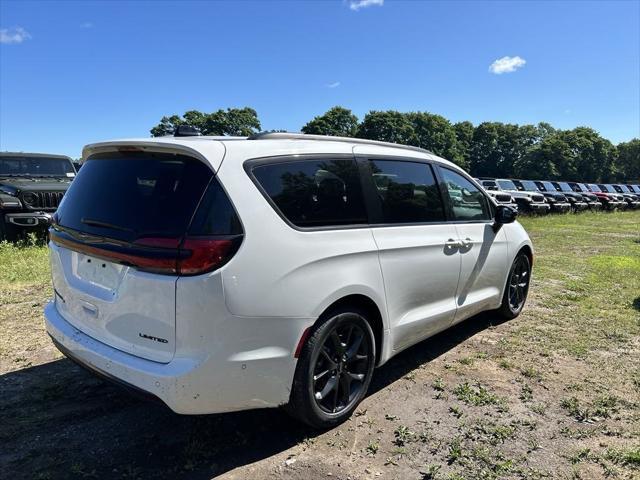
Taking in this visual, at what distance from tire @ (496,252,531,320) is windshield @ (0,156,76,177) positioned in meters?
9.72

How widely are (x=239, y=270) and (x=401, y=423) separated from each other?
163 cm

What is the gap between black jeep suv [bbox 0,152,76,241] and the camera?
8.75m

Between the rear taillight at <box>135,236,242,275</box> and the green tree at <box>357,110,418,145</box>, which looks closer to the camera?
the rear taillight at <box>135,236,242,275</box>

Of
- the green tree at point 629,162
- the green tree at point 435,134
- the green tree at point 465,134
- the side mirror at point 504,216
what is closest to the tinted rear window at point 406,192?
the side mirror at point 504,216

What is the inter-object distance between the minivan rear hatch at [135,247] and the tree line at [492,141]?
75.2 metres

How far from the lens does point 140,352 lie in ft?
8.34

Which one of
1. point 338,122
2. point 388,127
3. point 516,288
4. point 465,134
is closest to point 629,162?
point 465,134

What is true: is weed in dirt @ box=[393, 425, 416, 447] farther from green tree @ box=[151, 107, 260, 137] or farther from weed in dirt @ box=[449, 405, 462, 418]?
green tree @ box=[151, 107, 260, 137]

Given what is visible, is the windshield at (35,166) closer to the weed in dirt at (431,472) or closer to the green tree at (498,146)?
the weed in dirt at (431,472)

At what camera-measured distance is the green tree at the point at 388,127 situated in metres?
80.6

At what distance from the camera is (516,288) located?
17.9ft

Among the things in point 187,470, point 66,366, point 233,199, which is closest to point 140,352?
point 187,470

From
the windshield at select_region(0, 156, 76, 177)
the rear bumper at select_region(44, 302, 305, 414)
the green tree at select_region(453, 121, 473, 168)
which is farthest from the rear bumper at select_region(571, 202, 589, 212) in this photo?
the green tree at select_region(453, 121, 473, 168)

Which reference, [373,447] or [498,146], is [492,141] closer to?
[498,146]
